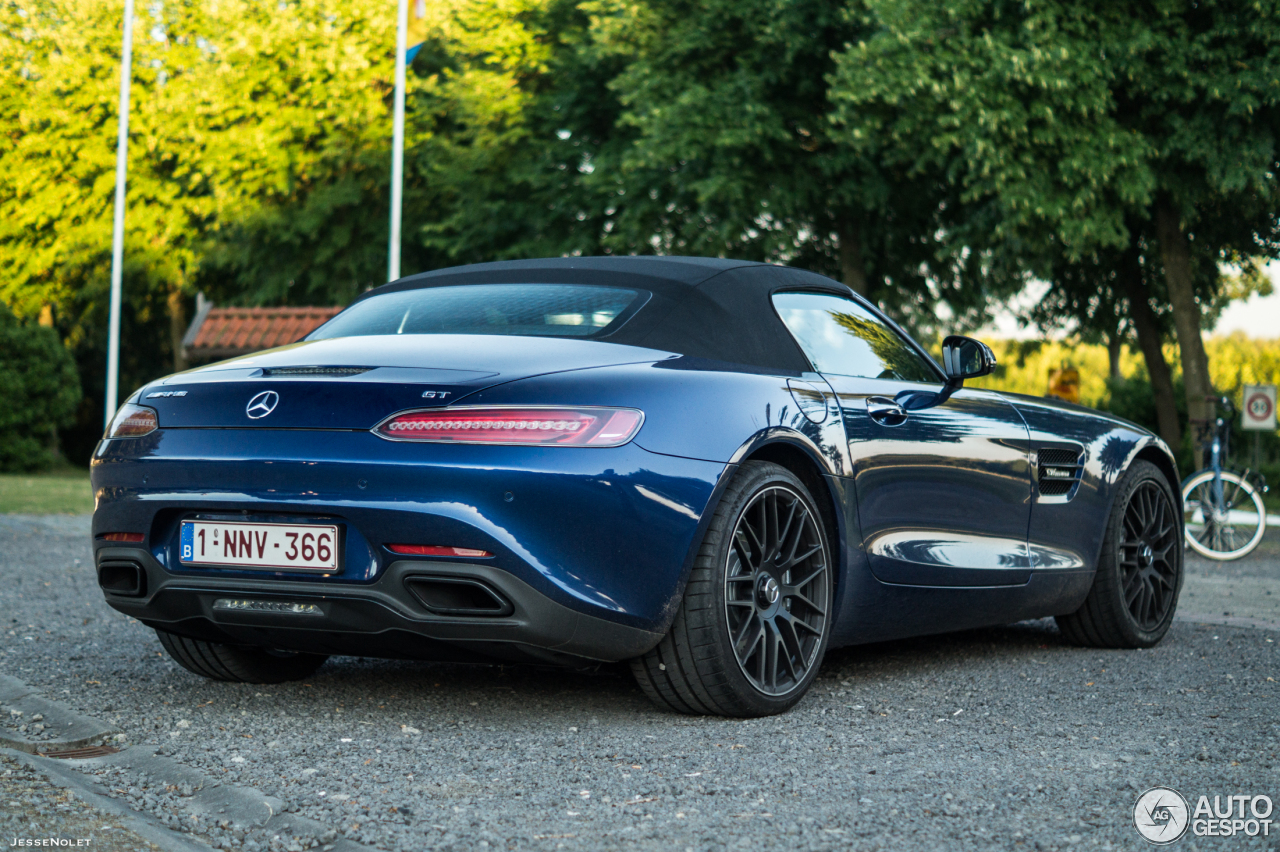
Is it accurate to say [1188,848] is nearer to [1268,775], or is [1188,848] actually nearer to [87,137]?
[1268,775]

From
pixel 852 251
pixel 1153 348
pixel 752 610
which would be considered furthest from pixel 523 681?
pixel 1153 348

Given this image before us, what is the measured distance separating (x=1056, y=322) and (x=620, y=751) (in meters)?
20.9

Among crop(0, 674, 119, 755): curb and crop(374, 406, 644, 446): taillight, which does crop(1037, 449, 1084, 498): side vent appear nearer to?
crop(374, 406, 644, 446): taillight

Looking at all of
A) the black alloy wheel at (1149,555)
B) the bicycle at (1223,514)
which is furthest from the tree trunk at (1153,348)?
the black alloy wheel at (1149,555)

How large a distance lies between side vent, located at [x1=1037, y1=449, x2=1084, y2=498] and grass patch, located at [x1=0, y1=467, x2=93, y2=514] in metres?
8.83

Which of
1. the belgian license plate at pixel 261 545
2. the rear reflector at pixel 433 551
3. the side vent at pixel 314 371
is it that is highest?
the side vent at pixel 314 371

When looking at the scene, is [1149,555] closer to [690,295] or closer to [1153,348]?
[690,295]

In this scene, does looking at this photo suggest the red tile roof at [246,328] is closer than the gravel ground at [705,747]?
No

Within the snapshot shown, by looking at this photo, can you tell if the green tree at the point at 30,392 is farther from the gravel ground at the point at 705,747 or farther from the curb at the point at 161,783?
the curb at the point at 161,783

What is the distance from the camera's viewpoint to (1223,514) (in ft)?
37.8

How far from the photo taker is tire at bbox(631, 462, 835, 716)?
407cm

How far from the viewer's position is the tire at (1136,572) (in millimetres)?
6008

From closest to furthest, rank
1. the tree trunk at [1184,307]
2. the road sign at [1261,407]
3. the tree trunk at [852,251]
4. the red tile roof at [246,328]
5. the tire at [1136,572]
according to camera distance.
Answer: the tire at [1136,572] < the road sign at [1261,407] < the tree trunk at [1184,307] < the tree trunk at [852,251] < the red tile roof at [246,328]

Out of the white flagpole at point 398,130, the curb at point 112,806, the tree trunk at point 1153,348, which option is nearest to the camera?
the curb at point 112,806
